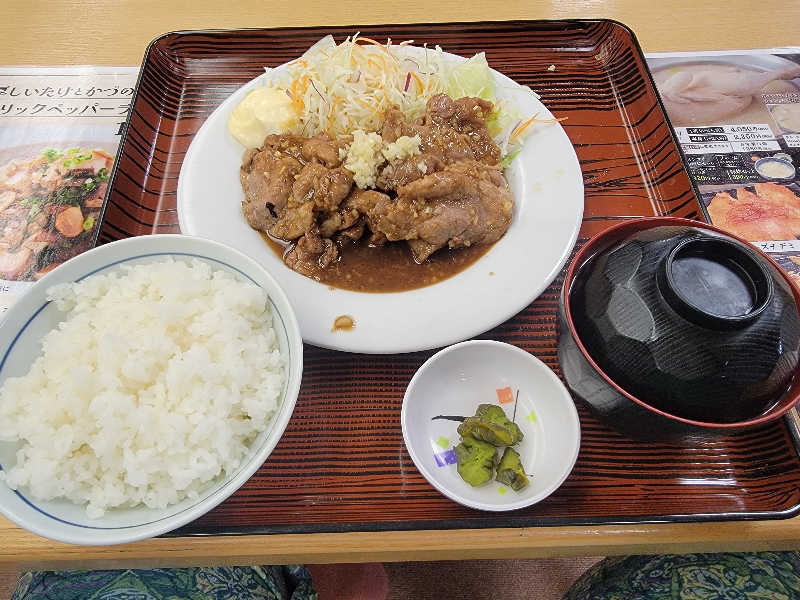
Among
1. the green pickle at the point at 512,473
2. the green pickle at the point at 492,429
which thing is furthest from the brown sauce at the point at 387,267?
the green pickle at the point at 512,473

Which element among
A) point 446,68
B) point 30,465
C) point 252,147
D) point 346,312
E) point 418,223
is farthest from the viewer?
point 446,68

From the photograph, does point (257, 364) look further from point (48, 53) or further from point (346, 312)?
point (48, 53)

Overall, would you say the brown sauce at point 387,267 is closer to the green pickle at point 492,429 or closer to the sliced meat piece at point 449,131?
the sliced meat piece at point 449,131

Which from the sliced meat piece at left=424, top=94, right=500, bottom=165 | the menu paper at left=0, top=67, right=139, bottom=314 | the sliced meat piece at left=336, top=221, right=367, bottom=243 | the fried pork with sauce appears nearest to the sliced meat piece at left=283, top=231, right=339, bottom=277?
the fried pork with sauce

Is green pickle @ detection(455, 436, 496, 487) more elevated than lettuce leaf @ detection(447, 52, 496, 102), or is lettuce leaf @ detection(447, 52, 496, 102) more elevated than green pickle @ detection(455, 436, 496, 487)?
lettuce leaf @ detection(447, 52, 496, 102)

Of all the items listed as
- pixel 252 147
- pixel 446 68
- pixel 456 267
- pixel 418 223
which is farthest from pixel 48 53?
pixel 456 267

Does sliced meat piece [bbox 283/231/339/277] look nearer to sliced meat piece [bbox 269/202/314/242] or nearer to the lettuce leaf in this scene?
sliced meat piece [bbox 269/202/314/242]
